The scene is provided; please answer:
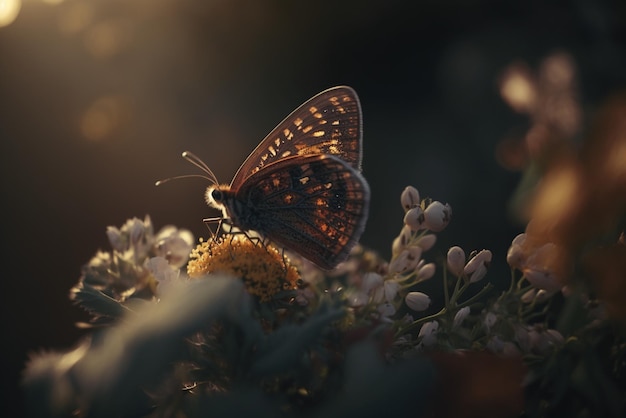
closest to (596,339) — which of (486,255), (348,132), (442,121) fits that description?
(486,255)

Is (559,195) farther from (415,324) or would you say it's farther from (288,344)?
(288,344)

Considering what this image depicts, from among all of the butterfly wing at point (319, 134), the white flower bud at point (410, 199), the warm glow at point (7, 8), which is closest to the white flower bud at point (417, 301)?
the white flower bud at point (410, 199)

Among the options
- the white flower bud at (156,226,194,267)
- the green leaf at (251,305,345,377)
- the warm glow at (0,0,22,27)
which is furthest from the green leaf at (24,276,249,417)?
the warm glow at (0,0,22,27)

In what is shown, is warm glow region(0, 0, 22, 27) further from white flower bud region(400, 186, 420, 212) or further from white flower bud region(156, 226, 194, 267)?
white flower bud region(400, 186, 420, 212)

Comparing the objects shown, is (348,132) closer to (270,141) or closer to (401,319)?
(270,141)

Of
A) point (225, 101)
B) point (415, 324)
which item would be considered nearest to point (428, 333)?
point (415, 324)

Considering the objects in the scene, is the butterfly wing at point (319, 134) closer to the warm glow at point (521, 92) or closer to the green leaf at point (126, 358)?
the warm glow at point (521, 92)
